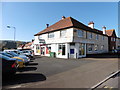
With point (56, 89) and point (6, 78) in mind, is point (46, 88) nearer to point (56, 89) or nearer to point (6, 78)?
point (56, 89)

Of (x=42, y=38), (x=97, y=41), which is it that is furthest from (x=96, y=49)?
(x=42, y=38)

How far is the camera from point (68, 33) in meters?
16.9

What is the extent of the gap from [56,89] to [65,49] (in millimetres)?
13166

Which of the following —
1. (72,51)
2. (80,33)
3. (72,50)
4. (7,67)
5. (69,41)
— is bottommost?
(7,67)

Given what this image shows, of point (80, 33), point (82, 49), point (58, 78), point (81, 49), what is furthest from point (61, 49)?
point (58, 78)

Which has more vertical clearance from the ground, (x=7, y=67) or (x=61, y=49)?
(x=61, y=49)

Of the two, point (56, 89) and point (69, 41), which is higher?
point (69, 41)

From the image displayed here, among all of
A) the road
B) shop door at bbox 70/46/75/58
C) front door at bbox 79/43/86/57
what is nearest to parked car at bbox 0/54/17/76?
the road

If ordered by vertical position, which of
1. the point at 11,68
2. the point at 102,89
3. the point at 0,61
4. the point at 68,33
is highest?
the point at 68,33

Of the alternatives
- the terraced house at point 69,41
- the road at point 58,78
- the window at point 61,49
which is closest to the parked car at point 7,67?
the road at point 58,78

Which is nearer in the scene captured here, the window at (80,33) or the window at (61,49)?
the window at (80,33)

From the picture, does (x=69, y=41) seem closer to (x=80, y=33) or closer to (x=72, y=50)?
(x=72, y=50)

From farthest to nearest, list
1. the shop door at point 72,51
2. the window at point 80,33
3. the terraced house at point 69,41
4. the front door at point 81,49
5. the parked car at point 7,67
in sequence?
the front door at point 81,49, the window at point 80,33, the shop door at point 72,51, the terraced house at point 69,41, the parked car at point 7,67

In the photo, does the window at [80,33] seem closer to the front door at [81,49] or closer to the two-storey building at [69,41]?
the two-storey building at [69,41]
